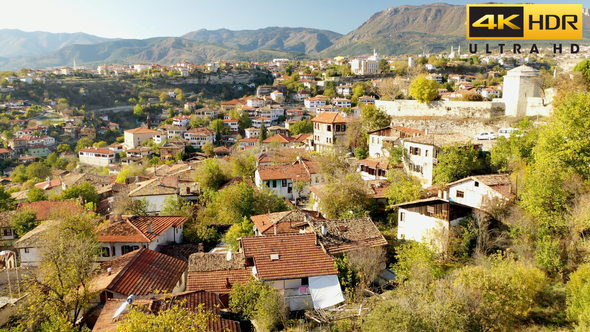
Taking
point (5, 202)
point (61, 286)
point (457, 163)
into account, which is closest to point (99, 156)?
point (5, 202)

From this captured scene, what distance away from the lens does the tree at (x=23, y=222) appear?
24.2 metres

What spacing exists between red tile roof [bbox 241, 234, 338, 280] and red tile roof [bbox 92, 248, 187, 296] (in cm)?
314

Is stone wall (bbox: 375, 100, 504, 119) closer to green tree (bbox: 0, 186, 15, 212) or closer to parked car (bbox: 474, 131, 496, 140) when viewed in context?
parked car (bbox: 474, 131, 496, 140)

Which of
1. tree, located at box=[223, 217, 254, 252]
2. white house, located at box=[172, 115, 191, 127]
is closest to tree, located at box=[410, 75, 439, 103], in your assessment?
tree, located at box=[223, 217, 254, 252]

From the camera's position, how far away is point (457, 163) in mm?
20469

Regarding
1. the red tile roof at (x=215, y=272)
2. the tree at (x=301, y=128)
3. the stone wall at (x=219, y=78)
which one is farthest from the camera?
the stone wall at (x=219, y=78)

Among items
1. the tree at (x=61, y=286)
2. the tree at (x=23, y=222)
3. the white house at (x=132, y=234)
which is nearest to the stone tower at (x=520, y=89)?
the white house at (x=132, y=234)

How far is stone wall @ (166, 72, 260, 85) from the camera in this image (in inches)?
4454

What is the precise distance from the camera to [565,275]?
1302 centimetres

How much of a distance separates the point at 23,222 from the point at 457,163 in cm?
2415

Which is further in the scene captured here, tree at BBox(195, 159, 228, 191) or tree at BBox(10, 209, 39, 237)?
tree at BBox(195, 159, 228, 191)

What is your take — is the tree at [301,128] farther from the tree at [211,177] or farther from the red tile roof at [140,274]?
the red tile roof at [140,274]

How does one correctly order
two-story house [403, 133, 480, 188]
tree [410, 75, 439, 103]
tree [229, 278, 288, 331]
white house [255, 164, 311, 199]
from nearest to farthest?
tree [229, 278, 288, 331], two-story house [403, 133, 480, 188], white house [255, 164, 311, 199], tree [410, 75, 439, 103]

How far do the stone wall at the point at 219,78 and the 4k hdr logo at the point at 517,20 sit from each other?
9457 cm
